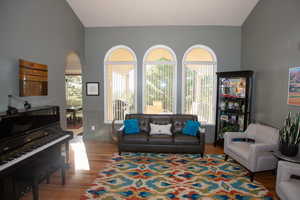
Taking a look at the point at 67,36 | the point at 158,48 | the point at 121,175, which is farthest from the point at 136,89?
the point at 121,175

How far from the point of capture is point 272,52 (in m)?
3.50

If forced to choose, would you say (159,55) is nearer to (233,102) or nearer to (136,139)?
(233,102)

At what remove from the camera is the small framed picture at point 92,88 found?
5.01 metres

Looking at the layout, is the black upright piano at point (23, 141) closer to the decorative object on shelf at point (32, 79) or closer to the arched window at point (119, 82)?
the decorative object on shelf at point (32, 79)

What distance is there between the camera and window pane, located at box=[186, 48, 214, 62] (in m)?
4.86

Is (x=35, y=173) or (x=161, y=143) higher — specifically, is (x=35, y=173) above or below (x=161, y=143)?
above

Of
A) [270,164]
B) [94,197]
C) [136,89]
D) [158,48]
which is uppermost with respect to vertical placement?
[158,48]

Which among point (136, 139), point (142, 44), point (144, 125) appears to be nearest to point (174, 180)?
point (136, 139)

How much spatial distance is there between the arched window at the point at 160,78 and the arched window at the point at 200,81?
1.18ft

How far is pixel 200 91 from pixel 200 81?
30cm

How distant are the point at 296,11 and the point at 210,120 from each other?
312cm

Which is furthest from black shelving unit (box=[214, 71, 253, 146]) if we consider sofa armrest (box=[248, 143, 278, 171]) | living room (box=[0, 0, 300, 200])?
sofa armrest (box=[248, 143, 278, 171])

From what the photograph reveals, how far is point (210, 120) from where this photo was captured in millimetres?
4973

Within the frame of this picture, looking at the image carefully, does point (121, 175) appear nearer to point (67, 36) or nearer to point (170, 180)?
point (170, 180)
